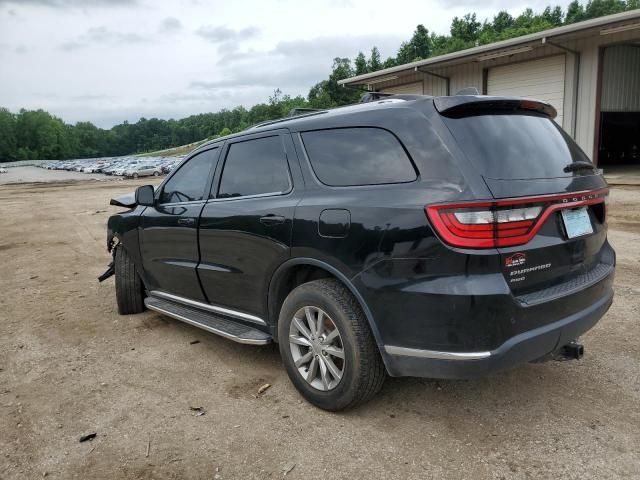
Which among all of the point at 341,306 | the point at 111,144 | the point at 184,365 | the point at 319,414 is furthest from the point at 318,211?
the point at 111,144

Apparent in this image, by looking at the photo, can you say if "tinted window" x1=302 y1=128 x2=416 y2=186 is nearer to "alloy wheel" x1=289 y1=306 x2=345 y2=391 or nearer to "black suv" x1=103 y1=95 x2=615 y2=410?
"black suv" x1=103 y1=95 x2=615 y2=410

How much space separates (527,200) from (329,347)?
1382mm

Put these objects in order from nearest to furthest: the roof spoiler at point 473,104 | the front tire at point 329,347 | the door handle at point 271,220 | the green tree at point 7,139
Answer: the roof spoiler at point 473,104
the front tire at point 329,347
the door handle at point 271,220
the green tree at point 7,139

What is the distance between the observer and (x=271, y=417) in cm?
312

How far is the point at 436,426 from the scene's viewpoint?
2.94 metres

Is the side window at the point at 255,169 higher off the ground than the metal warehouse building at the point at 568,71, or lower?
lower

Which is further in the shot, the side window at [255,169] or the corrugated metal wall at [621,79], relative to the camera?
the corrugated metal wall at [621,79]

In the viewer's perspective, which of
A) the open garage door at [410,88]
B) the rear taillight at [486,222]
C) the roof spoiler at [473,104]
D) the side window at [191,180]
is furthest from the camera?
the open garage door at [410,88]

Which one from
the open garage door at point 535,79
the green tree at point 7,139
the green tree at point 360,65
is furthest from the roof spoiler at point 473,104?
the green tree at point 7,139

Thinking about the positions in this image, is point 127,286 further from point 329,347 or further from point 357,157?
point 357,157

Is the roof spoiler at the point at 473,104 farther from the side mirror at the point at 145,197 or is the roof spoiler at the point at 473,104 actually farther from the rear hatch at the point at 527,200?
the side mirror at the point at 145,197

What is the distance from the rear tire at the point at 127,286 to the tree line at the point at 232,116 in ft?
A: 163

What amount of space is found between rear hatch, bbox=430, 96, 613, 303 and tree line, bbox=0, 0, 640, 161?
51918 mm

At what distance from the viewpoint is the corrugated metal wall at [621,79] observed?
18703 millimetres
